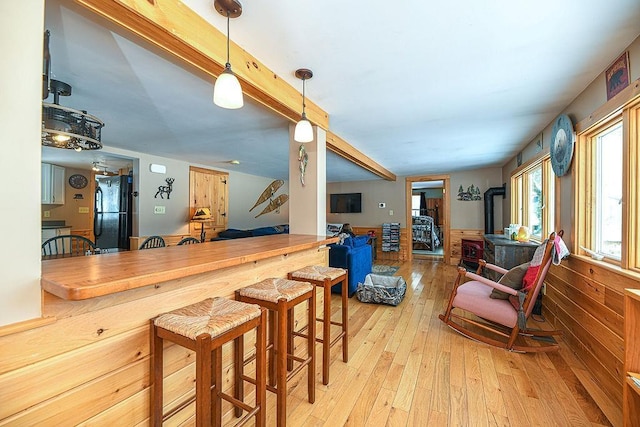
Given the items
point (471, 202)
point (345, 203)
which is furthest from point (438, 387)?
point (345, 203)

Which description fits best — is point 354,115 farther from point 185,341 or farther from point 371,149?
point 185,341

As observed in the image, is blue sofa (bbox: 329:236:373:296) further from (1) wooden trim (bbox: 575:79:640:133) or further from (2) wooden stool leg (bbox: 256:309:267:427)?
(1) wooden trim (bbox: 575:79:640:133)

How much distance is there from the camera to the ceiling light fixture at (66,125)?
1.69m

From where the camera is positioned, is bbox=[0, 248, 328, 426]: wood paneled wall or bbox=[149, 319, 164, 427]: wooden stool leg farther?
bbox=[149, 319, 164, 427]: wooden stool leg

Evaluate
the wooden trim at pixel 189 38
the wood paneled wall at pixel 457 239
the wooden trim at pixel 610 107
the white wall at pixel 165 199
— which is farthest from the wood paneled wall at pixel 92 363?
the wood paneled wall at pixel 457 239

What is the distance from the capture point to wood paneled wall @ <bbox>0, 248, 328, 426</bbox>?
0.79m

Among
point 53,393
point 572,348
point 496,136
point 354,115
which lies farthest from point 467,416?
point 496,136

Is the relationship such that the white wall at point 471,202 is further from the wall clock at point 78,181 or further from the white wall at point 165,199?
the wall clock at point 78,181

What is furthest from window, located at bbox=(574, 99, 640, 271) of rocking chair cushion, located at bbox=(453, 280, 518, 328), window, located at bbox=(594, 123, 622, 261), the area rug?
the area rug

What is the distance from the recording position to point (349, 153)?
3.77 m

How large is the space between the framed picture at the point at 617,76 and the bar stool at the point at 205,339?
2567mm

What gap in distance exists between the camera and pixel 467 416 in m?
1.54

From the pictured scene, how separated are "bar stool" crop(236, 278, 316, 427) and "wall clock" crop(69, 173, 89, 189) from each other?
20.0 ft

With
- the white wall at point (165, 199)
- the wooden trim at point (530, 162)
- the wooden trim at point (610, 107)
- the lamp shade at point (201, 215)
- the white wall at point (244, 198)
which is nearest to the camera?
the wooden trim at point (610, 107)
